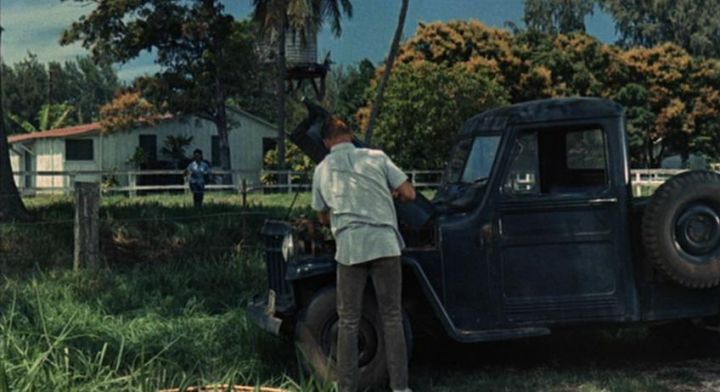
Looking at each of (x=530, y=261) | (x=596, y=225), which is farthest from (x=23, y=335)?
(x=596, y=225)

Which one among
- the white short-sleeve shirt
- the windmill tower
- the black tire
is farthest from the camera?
the windmill tower

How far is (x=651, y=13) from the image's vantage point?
57094 mm

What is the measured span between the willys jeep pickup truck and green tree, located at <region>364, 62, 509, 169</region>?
90.2ft

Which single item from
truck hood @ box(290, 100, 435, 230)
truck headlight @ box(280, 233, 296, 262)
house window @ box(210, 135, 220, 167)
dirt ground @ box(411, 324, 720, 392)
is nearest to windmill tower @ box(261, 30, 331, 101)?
house window @ box(210, 135, 220, 167)

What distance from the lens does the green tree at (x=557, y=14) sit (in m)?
57.5

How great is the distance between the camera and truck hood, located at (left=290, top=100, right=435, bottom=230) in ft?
18.9

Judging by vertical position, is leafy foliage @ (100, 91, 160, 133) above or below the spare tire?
above

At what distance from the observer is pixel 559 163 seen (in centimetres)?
609

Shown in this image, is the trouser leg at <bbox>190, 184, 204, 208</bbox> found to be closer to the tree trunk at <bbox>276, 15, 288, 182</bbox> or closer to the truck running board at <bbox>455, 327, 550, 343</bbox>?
the truck running board at <bbox>455, 327, 550, 343</bbox>

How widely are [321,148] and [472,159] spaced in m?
1.21

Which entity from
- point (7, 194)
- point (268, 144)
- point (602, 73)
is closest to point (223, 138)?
point (268, 144)

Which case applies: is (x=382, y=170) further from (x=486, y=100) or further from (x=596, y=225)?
(x=486, y=100)

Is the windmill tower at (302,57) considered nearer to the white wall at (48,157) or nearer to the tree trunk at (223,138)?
the tree trunk at (223,138)

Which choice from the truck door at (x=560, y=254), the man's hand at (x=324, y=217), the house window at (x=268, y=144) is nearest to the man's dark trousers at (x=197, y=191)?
the man's hand at (x=324, y=217)
